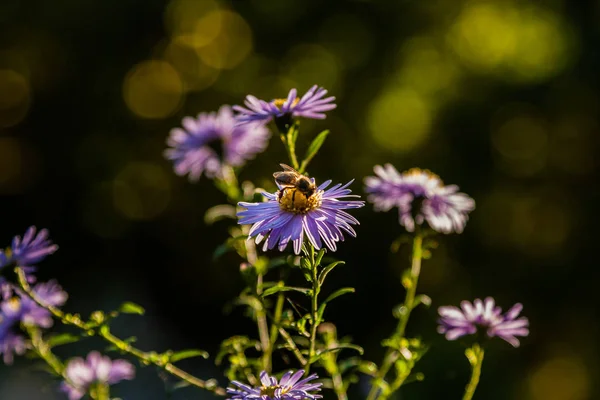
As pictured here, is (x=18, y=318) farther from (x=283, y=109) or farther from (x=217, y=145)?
(x=283, y=109)

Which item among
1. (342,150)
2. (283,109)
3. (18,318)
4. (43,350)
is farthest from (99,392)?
(342,150)

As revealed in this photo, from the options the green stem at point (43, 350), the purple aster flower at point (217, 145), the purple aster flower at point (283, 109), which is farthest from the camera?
the purple aster flower at point (217, 145)

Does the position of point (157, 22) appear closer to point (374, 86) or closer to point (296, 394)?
point (374, 86)

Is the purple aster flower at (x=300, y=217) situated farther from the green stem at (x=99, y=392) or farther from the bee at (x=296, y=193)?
the green stem at (x=99, y=392)

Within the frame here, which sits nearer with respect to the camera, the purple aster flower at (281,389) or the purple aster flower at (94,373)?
the purple aster flower at (281,389)

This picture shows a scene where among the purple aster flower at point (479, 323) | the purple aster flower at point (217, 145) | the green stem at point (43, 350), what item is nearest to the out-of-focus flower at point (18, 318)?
the green stem at point (43, 350)

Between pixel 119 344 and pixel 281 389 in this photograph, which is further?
pixel 119 344

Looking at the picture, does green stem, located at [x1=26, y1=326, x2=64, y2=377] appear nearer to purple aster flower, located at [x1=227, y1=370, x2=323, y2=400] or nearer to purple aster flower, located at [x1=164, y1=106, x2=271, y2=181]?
purple aster flower, located at [x1=164, y1=106, x2=271, y2=181]
